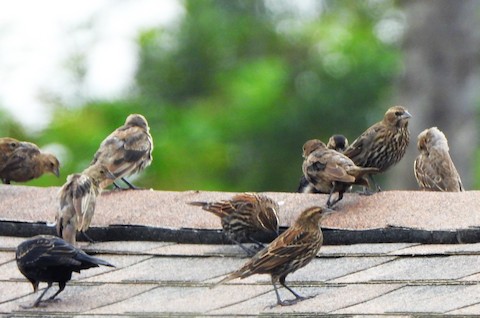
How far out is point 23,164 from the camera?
12.8m

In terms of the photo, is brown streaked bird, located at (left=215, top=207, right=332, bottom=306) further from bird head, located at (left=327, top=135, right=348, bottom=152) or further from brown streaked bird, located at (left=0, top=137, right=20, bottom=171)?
brown streaked bird, located at (left=0, top=137, right=20, bottom=171)

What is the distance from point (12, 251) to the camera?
27.1ft

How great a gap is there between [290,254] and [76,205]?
1.88 metres

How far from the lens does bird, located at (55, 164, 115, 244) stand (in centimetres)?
865

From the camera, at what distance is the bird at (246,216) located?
8.38 meters

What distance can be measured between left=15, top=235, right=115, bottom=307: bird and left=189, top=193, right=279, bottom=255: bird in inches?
36.9

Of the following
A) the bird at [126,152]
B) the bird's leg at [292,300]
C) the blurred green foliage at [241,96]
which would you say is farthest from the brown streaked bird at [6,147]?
the blurred green foliage at [241,96]

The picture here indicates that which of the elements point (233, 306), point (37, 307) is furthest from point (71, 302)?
point (233, 306)

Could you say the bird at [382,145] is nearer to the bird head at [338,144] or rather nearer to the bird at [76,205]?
the bird head at [338,144]

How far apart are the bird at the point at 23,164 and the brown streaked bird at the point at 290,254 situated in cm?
503

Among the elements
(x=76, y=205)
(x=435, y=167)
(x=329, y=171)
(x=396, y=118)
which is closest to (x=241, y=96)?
(x=396, y=118)

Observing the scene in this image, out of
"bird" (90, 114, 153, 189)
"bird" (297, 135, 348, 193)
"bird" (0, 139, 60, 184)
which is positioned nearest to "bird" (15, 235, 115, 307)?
"bird" (297, 135, 348, 193)

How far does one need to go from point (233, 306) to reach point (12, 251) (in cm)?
181

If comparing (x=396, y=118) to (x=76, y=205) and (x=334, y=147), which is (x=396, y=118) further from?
(x=76, y=205)
